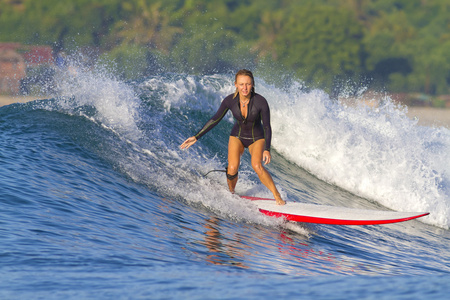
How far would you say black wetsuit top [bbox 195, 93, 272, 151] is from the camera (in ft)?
21.9

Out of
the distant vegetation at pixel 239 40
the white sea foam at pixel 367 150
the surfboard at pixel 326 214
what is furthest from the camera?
the distant vegetation at pixel 239 40

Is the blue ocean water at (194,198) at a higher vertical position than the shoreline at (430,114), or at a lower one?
lower

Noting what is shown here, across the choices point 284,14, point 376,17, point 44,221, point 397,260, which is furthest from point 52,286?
point 376,17

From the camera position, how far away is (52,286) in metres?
4.09

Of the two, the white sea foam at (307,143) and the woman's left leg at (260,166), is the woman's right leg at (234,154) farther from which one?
the white sea foam at (307,143)

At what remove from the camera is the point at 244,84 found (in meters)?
6.39

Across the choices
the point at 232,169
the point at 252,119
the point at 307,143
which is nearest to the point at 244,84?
the point at 252,119

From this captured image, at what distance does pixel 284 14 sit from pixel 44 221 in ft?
235

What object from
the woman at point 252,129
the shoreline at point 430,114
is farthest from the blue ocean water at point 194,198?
the shoreline at point 430,114

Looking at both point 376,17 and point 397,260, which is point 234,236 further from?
point 376,17

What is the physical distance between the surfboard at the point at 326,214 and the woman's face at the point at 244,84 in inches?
55.8

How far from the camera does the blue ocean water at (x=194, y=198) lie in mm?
4402

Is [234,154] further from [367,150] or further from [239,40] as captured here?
[239,40]

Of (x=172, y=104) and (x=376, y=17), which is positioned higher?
(x=376, y=17)
